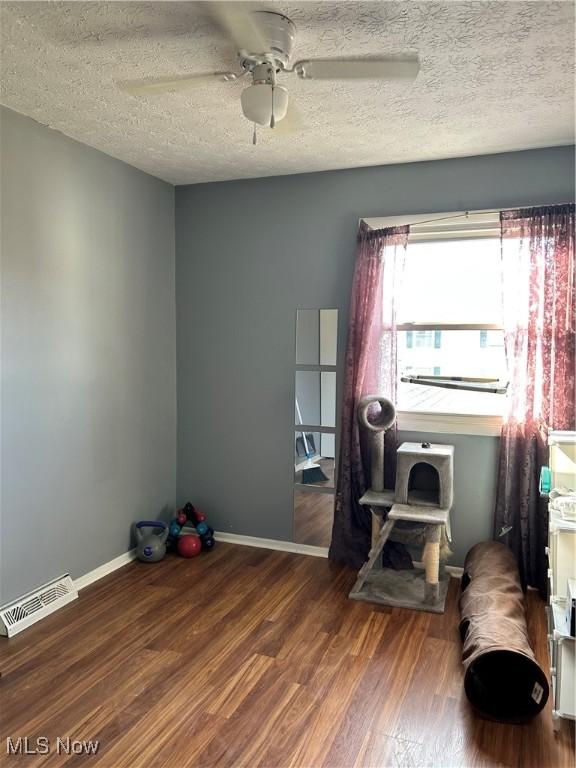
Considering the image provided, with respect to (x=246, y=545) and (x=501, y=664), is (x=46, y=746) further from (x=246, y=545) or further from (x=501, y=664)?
(x=246, y=545)

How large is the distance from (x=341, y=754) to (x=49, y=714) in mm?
1144

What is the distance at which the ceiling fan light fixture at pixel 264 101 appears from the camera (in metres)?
2.02

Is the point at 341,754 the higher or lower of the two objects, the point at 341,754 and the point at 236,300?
the lower

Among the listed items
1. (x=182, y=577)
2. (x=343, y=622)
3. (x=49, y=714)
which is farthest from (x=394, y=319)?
(x=49, y=714)

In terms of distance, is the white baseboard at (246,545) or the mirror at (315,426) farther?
the mirror at (315,426)

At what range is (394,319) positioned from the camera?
139 inches

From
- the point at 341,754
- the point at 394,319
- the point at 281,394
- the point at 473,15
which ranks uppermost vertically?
the point at 473,15

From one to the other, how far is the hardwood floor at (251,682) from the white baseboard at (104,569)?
0.17 ft

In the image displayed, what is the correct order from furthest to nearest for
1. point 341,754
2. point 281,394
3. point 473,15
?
point 281,394
point 341,754
point 473,15

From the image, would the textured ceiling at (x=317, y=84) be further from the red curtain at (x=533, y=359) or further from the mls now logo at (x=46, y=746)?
the mls now logo at (x=46, y=746)

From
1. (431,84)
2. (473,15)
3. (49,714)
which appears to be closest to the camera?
(473,15)

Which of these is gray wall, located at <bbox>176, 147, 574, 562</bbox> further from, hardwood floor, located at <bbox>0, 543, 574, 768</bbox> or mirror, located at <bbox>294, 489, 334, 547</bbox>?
hardwood floor, located at <bbox>0, 543, 574, 768</bbox>

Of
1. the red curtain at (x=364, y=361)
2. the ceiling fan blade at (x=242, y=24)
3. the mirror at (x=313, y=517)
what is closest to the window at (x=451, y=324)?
the red curtain at (x=364, y=361)

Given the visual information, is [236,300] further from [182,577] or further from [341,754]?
[341,754]
